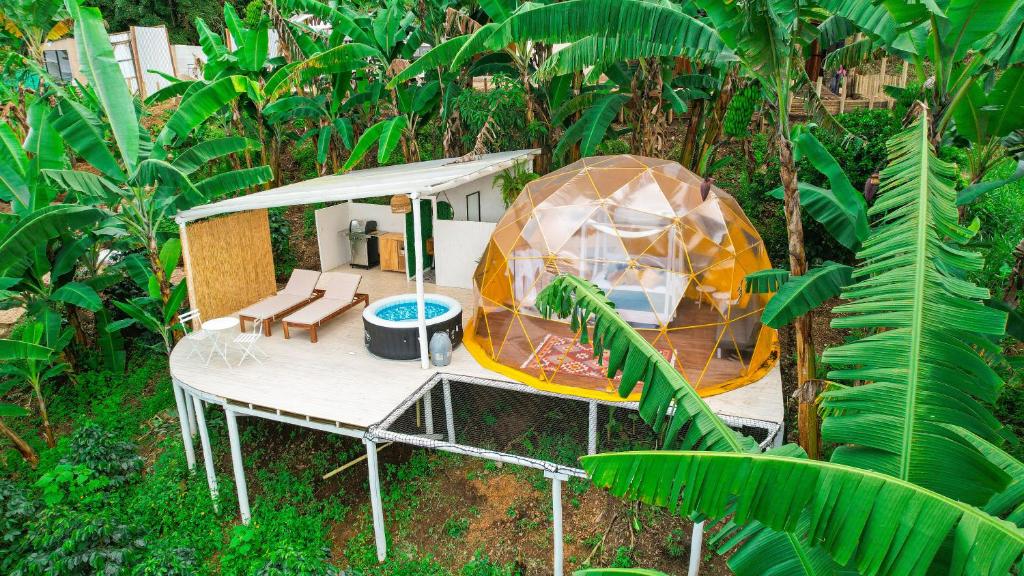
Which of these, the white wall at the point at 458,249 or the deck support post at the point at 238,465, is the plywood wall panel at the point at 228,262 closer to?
the deck support post at the point at 238,465

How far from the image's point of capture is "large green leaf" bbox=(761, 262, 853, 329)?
5168mm

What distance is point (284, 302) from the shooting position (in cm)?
1048

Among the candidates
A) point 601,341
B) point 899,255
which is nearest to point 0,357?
point 601,341

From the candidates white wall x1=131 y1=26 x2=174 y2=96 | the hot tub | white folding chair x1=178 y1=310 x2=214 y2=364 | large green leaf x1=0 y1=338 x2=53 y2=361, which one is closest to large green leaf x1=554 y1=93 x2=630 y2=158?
the hot tub

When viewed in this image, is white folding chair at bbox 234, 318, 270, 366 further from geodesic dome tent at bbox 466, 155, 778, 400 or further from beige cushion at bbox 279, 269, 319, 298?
geodesic dome tent at bbox 466, 155, 778, 400

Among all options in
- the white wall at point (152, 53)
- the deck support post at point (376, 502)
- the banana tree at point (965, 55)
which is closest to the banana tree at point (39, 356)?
the deck support post at point (376, 502)

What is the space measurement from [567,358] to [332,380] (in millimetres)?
3186

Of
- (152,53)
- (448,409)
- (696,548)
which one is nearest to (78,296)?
(448,409)

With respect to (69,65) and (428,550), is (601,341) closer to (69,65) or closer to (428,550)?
(428,550)

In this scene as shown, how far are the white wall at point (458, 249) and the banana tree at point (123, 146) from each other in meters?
4.33

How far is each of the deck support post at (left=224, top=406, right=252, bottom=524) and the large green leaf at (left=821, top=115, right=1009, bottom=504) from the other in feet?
23.4

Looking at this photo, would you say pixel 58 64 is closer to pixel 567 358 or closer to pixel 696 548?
pixel 567 358

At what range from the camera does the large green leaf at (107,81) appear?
27.8 ft

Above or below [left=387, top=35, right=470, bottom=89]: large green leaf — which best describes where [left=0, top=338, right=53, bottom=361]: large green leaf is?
below
